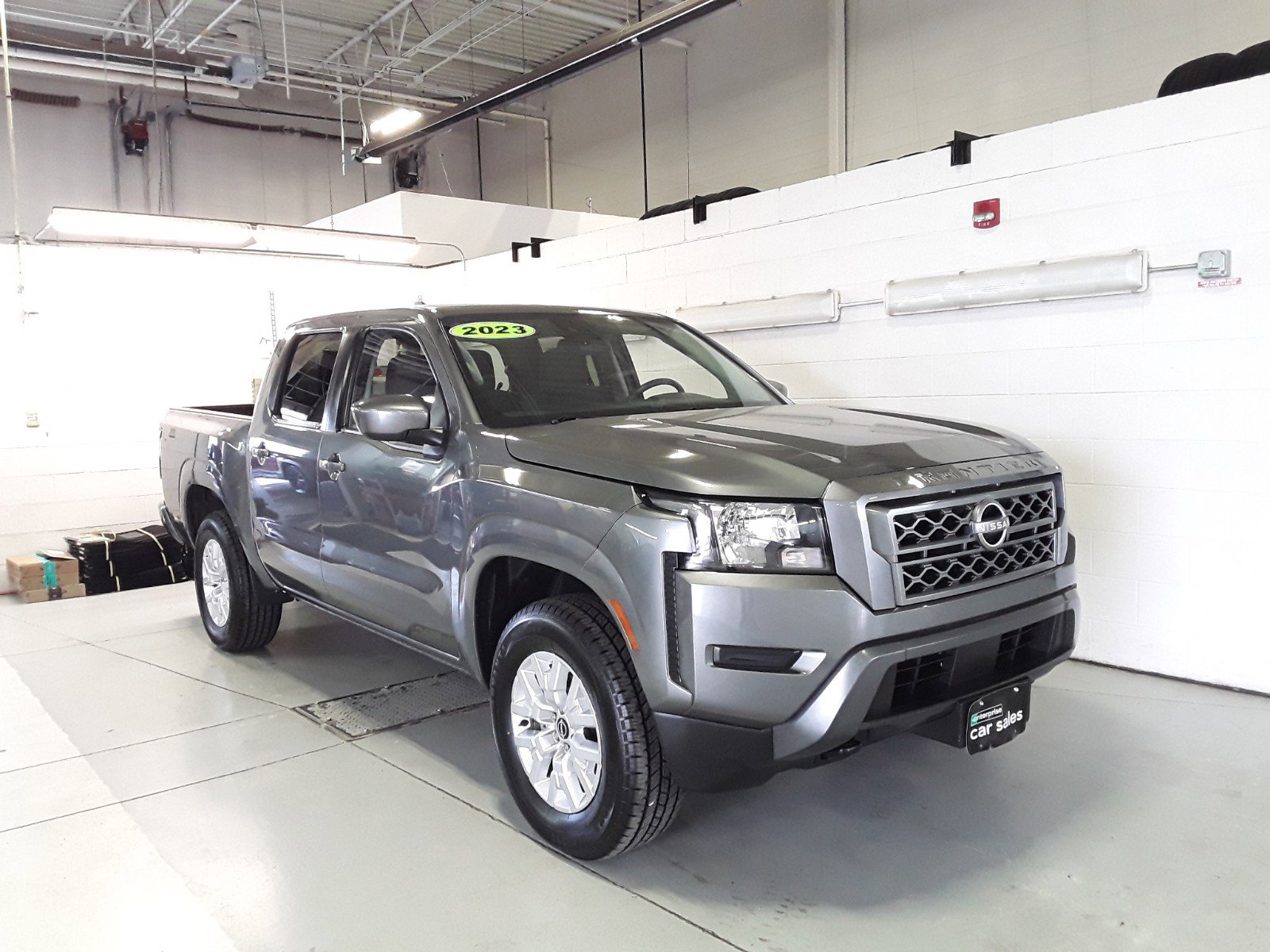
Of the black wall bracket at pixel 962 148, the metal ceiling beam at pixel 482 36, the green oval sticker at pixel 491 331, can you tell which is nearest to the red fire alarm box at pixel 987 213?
the black wall bracket at pixel 962 148

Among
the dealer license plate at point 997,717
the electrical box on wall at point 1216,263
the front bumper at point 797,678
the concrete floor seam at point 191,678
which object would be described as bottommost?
the concrete floor seam at point 191,678

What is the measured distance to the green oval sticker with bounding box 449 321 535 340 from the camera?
341 centimetres

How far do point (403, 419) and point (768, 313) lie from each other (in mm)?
3411

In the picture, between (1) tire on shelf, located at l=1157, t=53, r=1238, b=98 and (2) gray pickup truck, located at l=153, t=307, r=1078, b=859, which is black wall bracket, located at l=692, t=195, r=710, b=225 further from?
(2) gray pickup truck, located at l=153, t=307, r=1078, b=859

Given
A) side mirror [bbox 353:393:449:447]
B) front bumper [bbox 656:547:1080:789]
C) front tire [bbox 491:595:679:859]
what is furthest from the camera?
side mirror [bbox 353:393:449:447]

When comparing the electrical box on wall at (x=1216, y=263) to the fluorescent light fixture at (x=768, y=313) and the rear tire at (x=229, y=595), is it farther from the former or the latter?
the rear tire at (x=229, y=595)

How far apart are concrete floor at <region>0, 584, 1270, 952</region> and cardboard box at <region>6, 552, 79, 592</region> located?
2995 mm

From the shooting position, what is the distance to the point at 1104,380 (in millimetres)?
4562

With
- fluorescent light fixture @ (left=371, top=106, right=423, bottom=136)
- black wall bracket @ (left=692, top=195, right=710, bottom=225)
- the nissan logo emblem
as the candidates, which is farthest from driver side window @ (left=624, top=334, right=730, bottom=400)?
fluorescent light fixture @ (left=371, top=106, right=423, bottom=136)

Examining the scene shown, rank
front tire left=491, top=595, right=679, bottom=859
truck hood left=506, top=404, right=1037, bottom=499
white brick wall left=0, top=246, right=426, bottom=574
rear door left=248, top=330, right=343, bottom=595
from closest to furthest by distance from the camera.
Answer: truck hood left=506, top=404, right=1037, bottom=499 → front tire left=491, top=595, right=679, bottom=859 → rear door left=248, top=330, right=343, bottom=595 → white brick wall left=0, top=246, right=426, bottom=574

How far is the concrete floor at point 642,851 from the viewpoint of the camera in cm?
246

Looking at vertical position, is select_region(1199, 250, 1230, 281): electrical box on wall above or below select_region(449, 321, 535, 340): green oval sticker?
above

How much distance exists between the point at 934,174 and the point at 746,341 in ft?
5.18

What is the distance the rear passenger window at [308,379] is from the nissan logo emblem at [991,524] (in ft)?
8.24
